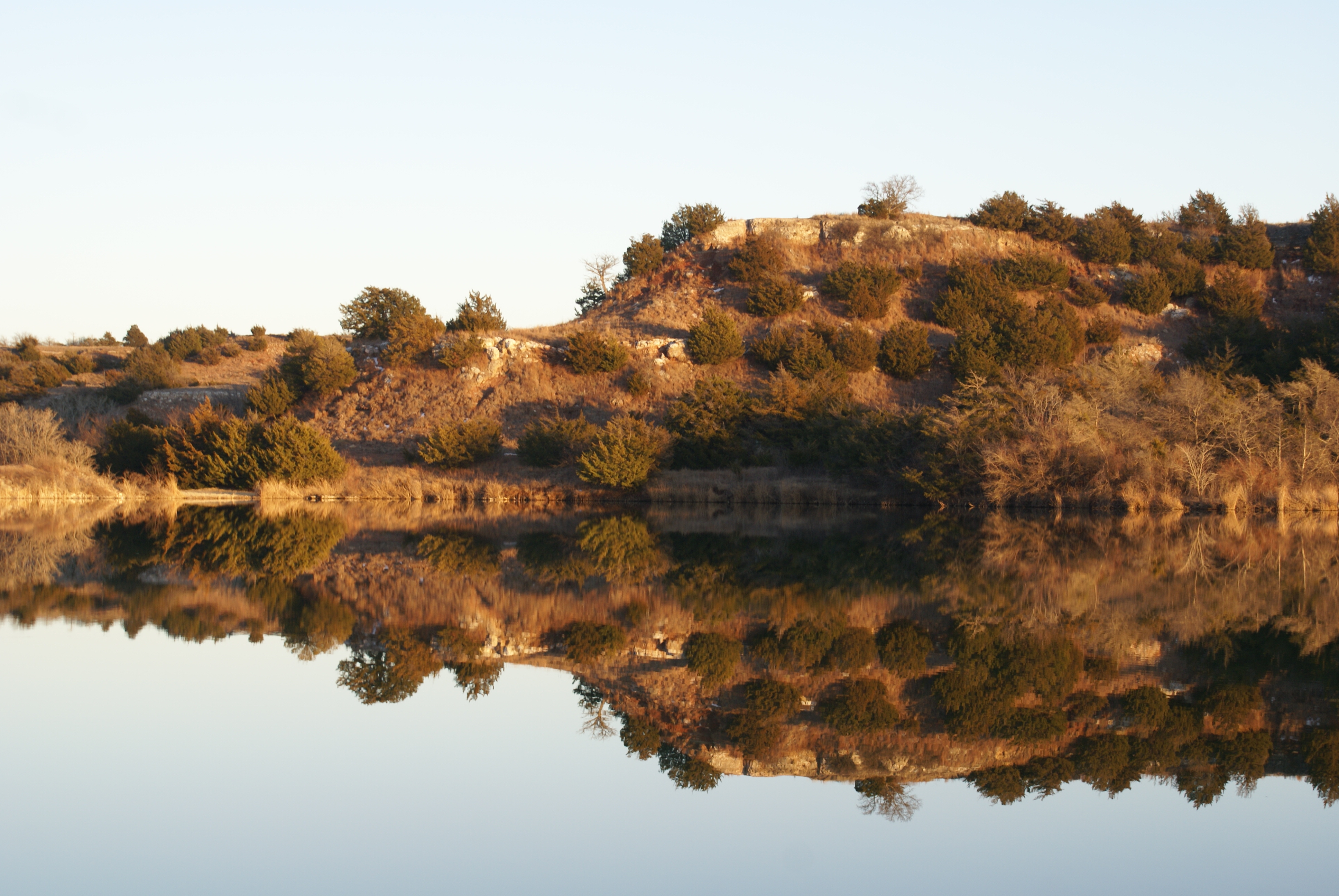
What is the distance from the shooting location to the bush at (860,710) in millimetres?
7695

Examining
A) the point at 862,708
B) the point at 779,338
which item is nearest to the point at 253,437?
the point at 779,338

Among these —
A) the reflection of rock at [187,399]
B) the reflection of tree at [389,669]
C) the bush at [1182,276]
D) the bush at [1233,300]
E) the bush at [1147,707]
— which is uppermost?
the bush at [1182,276]

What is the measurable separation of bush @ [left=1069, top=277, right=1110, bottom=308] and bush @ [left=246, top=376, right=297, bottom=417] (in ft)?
105

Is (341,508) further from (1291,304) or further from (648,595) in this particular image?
(1291,304)

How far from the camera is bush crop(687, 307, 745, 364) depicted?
41656 millimetres

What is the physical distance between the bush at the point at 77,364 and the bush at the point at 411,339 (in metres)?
19.0

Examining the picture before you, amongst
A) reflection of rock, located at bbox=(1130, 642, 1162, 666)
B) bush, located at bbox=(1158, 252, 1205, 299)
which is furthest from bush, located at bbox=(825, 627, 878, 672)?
bush, located at bbox=(1158, 252, 1205, 299)

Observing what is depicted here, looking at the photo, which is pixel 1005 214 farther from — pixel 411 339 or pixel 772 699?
pixel 772 699

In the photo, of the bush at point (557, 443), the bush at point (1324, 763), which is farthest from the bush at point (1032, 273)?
the bush at point (1324, 763)

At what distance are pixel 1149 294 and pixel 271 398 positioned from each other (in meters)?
35.2

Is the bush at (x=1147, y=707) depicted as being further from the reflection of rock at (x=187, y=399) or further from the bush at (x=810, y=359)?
the reflection of rock at (x=187, y=399)

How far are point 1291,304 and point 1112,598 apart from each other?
3853cm

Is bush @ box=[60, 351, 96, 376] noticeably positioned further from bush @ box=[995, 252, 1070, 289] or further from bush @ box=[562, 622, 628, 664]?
bush @ box=[562, 622, 628, 664]

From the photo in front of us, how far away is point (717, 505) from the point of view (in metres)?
33.6
